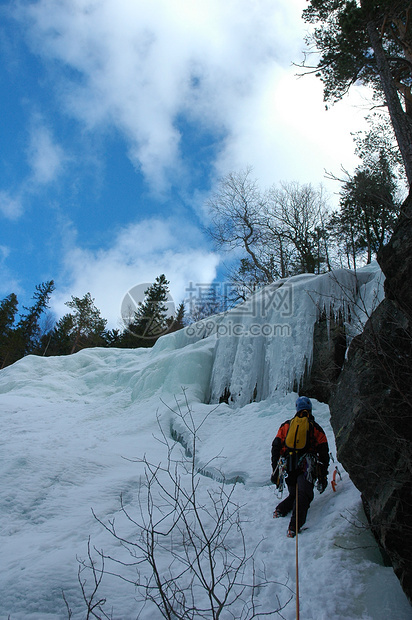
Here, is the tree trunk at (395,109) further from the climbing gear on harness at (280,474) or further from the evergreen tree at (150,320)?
the evergreen tree at (150,320)

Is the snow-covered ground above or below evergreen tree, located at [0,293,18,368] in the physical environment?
below

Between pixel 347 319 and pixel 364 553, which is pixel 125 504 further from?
pixel 347 319

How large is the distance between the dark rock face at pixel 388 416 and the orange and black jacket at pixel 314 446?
20 centimetres

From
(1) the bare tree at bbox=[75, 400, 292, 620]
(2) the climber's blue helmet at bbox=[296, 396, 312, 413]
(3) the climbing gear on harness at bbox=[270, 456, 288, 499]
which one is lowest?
(1) the bare tree at bbox=[75, 400, 292, 620]

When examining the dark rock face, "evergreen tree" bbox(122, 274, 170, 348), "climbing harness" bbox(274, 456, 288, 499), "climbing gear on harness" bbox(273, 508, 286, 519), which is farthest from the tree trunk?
"evergreen tree" bbox(122, 274, 170, 348)

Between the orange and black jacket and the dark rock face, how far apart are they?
0.67 ft

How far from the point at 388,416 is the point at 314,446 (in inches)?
35.6

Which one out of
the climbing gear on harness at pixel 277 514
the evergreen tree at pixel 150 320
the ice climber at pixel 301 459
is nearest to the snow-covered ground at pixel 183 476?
the climbing gear on harness at pixel 277 514

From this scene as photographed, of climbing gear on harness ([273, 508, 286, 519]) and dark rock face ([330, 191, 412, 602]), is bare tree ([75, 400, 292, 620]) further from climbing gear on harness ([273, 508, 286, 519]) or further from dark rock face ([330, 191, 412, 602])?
dark rock face ([330, 191, 412, 602])

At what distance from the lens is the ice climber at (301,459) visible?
124 inches

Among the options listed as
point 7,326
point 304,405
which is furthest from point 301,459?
point 7,326

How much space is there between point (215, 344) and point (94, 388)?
396 centimetres

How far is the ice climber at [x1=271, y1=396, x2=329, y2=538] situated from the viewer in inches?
124

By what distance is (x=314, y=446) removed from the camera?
3.24 metres
